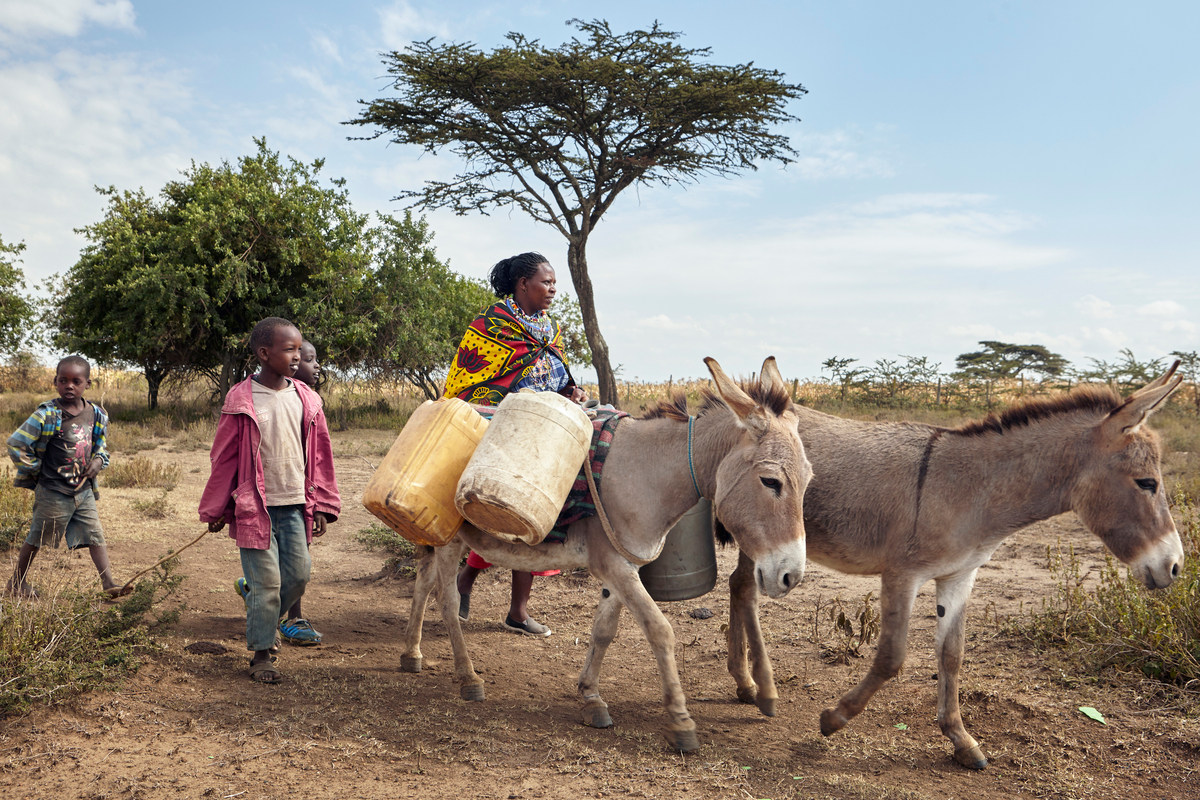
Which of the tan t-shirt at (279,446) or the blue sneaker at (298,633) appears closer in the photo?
the tan t-shirt at (279,446)

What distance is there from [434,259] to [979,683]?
19670 millimetres

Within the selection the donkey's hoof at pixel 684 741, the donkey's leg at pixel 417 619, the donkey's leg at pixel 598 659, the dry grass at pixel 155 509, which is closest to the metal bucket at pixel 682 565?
the donkey's leg at pixel 598 659

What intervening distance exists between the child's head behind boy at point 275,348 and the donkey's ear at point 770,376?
8.37 feet

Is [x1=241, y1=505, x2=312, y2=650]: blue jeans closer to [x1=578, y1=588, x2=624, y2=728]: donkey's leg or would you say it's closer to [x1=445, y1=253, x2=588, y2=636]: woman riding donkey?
[x1=445, y1=253, x2=588, y2=636]: woman riding donkey

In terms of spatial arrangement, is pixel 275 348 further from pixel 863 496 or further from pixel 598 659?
pixel 863 496

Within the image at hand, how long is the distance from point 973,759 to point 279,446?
13.1ft

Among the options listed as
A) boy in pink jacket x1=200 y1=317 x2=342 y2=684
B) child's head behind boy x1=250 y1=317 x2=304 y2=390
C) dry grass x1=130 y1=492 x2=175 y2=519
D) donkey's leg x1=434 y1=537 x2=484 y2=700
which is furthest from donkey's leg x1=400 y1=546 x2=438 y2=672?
dry grass x1=130 y1=492 x2=175 y2=519

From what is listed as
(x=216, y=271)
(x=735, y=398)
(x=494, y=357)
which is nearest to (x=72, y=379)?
(x=494, y=357)

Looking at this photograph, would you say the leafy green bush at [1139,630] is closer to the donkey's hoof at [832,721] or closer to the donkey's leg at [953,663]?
the donkey's leg at [953,663]

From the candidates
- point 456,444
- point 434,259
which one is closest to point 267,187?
point 434,259

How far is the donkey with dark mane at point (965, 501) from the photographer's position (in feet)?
11.3

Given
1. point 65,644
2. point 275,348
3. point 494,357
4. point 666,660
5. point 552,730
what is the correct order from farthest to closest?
1. point 494,357
2. point 275,348
3. point 65,644
4. point 552,730
5. point 666,660

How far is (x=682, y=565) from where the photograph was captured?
4266 millimetres

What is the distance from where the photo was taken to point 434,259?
22031mm
